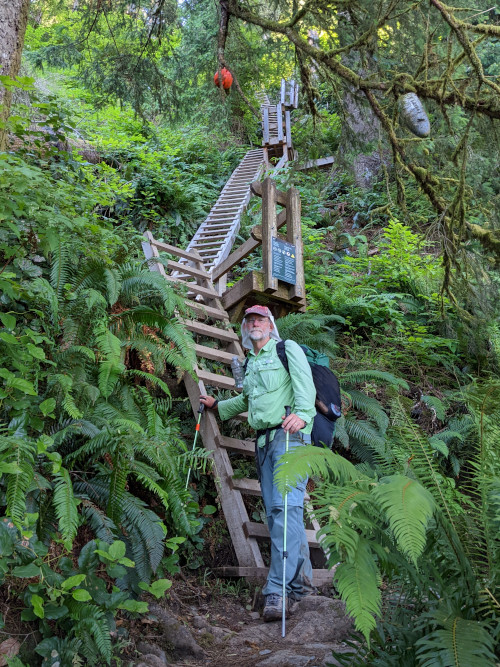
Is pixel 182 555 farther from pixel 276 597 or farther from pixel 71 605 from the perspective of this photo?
pixel 71 605

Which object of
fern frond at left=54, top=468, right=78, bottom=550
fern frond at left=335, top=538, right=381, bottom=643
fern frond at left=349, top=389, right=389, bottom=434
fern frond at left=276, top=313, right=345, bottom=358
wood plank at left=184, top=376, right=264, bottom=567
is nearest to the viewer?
fern frond at left=335, top=538, right=381, bottom=643

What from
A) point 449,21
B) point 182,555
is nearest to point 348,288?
point 449,21

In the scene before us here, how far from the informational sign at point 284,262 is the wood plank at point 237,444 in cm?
182

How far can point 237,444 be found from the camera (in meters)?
5.42

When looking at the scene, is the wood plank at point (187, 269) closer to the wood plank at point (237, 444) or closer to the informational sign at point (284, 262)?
the informational sign at point (284, 262)

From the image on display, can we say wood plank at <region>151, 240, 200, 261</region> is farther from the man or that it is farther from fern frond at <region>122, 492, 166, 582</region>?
fern frond at <region>122, 492, 166, 582</region>

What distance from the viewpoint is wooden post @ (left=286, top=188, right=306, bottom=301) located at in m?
6.48

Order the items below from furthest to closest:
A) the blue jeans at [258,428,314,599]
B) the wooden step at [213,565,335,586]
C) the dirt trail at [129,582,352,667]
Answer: the wooden step at [213,565,335,586], the blue jeans at [258,428,314,599], the dirt trail at [129,582,352,667]

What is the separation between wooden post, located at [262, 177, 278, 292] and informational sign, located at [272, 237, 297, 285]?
0.18 ft

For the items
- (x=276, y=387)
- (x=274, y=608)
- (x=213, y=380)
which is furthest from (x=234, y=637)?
(x=213, y=380)

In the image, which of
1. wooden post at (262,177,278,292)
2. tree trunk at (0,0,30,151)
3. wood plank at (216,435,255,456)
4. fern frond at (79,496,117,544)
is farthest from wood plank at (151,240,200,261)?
fern frond at (79,496,117,544)

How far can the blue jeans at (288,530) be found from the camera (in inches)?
163

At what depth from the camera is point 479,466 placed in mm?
2451

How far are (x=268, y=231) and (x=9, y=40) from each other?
3069 millimetres
